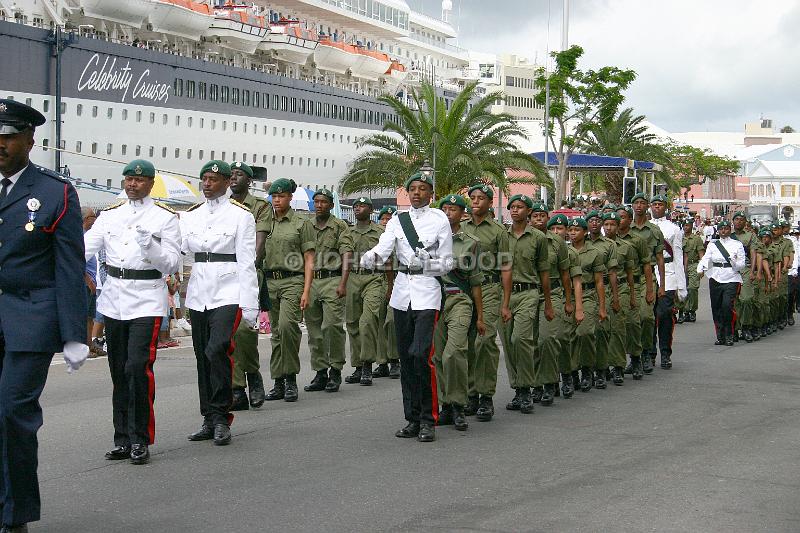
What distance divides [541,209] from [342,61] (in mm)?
45675

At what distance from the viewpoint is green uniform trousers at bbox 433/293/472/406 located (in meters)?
9.52

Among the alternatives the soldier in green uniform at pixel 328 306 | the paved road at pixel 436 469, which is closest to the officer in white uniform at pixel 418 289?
the paved road at pixel 436 469

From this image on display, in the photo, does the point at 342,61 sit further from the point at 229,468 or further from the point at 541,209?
the point at 229,468

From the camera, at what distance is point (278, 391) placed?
11297mm

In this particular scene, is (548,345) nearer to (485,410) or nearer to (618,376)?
(485,410)

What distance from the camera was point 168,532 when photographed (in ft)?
19.6

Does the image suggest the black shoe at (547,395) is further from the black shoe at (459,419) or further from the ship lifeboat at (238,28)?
the ship lifeboat at (238,28)

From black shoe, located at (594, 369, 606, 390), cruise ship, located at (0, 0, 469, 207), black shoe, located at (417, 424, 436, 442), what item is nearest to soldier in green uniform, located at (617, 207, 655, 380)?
black shoe, located at (594, 369, 606, 390)

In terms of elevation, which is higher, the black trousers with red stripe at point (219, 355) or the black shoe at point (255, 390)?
the black trousers with red stripe at point (219, 355)

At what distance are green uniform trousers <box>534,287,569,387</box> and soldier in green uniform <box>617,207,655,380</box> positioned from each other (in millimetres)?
2220

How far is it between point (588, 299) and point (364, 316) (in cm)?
257

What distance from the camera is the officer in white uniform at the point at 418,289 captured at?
9039 millimetres

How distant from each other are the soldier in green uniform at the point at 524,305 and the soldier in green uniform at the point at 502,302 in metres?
0.43

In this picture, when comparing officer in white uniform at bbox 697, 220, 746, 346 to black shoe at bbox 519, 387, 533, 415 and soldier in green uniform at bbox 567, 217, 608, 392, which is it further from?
black shoe at bbox 519, 387, 533, 415
